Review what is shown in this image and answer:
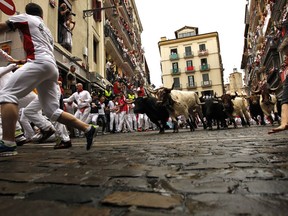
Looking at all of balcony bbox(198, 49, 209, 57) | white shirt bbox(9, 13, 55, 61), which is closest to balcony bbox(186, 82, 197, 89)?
balcony bbox(198, 49, 209, 57)

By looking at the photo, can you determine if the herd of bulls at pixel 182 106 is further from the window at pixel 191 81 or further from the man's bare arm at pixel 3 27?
the window at pixel 191 81

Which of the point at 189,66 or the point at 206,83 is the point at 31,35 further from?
the point at 189,66

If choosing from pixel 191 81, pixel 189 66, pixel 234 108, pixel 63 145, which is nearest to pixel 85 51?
pixel 234 108

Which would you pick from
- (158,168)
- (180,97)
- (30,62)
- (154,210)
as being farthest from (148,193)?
(180,97)

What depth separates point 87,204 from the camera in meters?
1.44

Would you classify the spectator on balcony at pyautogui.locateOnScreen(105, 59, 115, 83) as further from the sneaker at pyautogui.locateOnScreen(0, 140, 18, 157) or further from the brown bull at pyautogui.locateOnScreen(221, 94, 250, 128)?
the sneaker at pyautogui.locateOnScreen(0, 140, 18, 157)

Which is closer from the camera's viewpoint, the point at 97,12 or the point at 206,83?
the point at 97,12

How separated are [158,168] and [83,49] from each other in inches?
654

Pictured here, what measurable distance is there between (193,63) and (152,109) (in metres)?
49.4

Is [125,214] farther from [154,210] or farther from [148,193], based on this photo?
[148,193]

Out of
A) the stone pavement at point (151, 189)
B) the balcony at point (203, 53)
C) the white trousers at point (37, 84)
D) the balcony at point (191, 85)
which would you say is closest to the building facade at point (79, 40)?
the white trousers at point (37, 84)

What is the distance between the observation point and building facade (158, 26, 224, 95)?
186ft

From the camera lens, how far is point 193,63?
5816 centimetres

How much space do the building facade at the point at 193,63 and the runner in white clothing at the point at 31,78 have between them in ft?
173
